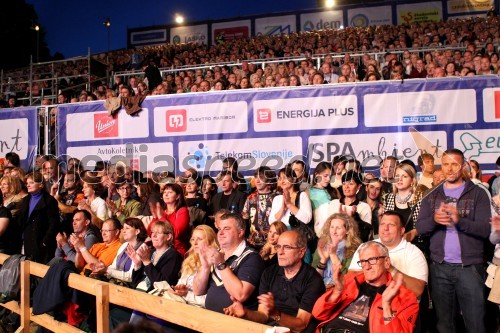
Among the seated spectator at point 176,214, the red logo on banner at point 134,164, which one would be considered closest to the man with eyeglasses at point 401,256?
the seated spectator at point 176,214

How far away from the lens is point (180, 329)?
396 centimetres

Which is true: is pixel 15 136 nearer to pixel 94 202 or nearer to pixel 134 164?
pixel 134 164

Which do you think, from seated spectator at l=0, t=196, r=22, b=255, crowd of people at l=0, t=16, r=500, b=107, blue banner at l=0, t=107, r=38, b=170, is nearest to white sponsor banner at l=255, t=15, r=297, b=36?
crowd of people at l=0, t=16, r=500, b=107

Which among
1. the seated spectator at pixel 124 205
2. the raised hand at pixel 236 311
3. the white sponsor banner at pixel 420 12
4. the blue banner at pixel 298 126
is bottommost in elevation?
the raised hand at pixel 236 311

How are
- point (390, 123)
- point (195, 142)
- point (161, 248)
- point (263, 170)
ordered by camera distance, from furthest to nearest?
1. point (195, 142)
2. point (390, 123)
3. point (263, 170)
4. point (161, 248)

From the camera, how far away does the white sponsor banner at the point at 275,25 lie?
26203mm

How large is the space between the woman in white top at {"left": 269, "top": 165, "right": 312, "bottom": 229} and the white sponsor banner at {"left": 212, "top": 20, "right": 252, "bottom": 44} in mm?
22231

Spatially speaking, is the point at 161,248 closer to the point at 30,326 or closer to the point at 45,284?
the point at 45,284

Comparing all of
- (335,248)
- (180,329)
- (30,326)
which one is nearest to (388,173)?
(335,248)

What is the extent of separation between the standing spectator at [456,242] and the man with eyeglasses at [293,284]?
1.20 m

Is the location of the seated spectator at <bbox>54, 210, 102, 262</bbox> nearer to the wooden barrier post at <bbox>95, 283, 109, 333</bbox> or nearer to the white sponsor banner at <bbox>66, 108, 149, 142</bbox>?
the wooden barrier post at <bbox>95, 283, 109, 333</bbox>

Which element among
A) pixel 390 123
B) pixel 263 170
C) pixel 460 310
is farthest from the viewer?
pixel 390 123

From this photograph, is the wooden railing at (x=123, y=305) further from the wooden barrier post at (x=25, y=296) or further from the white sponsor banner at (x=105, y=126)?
the white sponsor banner at (x=105, y=126)

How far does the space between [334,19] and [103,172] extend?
20300 mm
